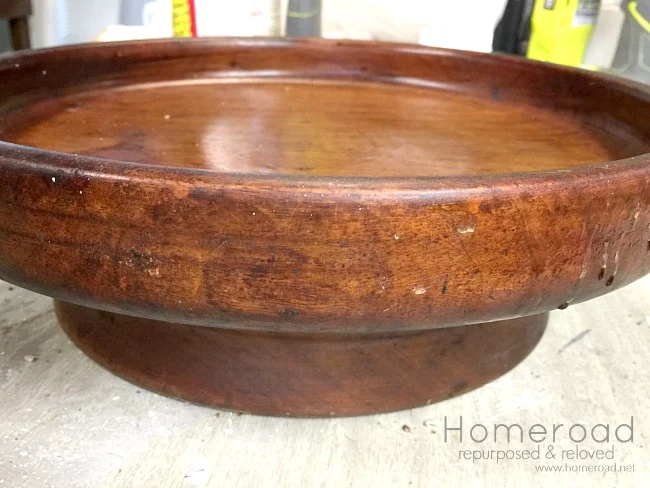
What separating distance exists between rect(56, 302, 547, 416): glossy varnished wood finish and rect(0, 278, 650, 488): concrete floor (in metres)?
0.01

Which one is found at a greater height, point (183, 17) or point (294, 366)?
point (183, 17)

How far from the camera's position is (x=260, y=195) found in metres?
0.36

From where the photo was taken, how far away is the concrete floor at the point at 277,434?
481 millimetres

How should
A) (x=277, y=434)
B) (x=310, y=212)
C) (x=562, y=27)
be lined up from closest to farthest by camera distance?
(x=310, y=212)
(x=277, y=434)
(x=562, y=27)

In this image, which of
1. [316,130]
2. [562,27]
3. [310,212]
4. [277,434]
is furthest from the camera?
[562,27]

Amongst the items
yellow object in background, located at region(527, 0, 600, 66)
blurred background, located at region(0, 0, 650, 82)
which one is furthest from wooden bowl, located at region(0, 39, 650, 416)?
yellow object in background, located at region(527, 0, 600, 66)

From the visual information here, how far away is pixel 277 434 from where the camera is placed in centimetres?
52

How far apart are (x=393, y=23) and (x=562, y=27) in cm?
32

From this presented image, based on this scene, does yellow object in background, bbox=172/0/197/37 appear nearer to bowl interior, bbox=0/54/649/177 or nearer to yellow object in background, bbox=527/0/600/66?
bowl interior, bbox=0/54/649/177

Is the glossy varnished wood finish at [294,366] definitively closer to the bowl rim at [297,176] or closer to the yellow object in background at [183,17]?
the bowl rim at [297,176]

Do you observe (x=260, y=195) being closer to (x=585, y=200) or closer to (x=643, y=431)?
(x=585, y=200)

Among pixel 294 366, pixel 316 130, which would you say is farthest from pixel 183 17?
pixel 294 366

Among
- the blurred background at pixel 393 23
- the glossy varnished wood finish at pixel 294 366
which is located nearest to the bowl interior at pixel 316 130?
the glossy varnished wood finish at pixel 294 366

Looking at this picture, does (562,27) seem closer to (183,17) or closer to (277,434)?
(183,17)
